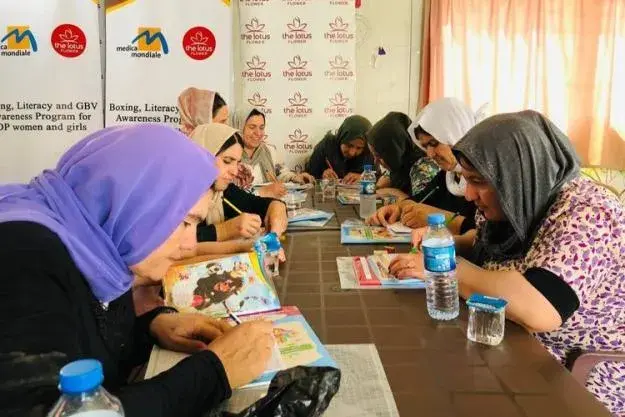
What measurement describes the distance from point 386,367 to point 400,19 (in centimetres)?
408

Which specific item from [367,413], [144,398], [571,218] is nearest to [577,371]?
[571,218]

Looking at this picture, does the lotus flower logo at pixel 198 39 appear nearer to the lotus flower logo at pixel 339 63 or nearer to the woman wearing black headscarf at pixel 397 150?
the lotus flower logo at pixel 339 63

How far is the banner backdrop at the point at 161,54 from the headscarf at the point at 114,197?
131 inches

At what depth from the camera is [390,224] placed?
2150 mm

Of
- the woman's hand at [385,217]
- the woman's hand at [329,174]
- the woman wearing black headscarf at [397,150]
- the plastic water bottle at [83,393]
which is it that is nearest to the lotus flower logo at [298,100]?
the woman's hand at [329,174]

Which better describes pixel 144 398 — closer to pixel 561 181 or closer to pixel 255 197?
pixel 561 181

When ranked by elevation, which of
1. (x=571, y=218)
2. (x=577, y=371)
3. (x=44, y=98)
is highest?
(x=44, y=98)

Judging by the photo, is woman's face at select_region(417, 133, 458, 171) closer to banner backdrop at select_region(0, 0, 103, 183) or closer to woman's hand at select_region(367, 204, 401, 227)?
woman's hand at select_region(367, 204, 401, 227)

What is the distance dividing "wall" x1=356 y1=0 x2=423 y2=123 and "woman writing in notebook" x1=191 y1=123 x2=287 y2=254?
8.18 ft

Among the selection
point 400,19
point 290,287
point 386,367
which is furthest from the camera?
point 400,19

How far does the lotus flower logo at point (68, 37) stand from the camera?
409 centimetres

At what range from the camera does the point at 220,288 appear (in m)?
1.29

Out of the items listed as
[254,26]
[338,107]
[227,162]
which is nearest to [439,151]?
[227,162]

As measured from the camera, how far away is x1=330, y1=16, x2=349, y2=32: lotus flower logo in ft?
14.8
